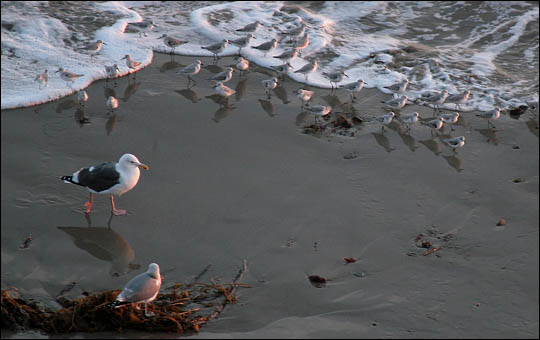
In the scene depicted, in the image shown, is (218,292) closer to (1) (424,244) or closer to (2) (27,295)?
(2) (27,295)

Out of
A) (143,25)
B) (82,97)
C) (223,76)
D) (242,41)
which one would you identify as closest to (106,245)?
(82,97)

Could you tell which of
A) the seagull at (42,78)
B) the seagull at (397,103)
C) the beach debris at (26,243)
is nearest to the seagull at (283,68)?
the seagull at (397,103)

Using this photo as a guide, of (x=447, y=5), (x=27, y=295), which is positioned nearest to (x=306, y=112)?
(x=27, y=295)

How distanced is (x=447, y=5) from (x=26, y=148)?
39.3 ft

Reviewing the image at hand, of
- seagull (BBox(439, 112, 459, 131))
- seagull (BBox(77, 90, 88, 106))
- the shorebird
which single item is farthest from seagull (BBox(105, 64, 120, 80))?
seagull (BBox(439, 112, 459, 131))

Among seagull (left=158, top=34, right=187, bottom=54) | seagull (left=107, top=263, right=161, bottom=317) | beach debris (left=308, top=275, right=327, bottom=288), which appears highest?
seagull (left=107, top=263, right=161, bottom=317)

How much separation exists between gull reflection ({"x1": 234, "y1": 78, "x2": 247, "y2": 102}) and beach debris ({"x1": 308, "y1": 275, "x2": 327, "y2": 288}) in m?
4.76

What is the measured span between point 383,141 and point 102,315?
17.0 ft

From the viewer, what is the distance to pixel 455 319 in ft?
18.3

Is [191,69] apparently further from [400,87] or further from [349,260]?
[349,260]

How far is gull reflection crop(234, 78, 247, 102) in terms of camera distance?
10347 millimetres

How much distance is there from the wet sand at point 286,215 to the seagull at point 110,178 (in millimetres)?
244

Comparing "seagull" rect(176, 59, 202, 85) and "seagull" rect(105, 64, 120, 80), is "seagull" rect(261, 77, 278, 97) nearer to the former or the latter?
"seagull" rect(176, 59, 202, 85)

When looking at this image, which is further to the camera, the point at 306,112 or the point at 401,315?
the point at 306,112
